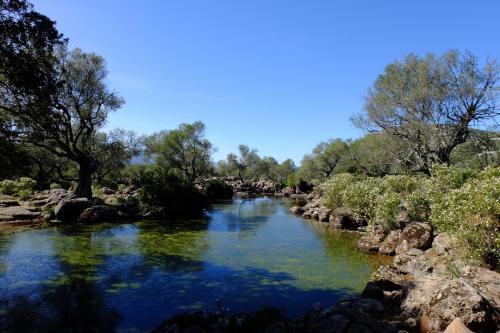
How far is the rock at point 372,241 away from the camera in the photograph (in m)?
21.7

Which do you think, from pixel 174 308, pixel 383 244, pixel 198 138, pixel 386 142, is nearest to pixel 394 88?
pixel 386 142

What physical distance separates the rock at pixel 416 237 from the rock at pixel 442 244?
26.6 inches

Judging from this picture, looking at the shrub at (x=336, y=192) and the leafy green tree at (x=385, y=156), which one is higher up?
the leafy green tree at (x=385, y=156)

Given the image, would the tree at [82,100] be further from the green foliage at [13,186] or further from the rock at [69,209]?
the green foliage at [13,186]

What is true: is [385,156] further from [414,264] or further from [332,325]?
[332,325]

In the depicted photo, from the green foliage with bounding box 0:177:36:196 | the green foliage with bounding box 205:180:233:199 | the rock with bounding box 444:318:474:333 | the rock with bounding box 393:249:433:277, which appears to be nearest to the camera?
the rock with bounding box 444:318:474:333

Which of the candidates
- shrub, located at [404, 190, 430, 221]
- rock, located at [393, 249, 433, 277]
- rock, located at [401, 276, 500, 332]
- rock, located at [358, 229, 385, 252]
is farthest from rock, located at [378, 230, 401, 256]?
rock, located at [401, 276, 500, 332]

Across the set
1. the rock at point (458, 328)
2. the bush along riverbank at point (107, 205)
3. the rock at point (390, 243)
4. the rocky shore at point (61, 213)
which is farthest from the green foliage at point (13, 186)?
the rock at point (458, 328)

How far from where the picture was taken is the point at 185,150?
7206cm

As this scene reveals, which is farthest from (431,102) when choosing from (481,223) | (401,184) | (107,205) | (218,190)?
(218,190)

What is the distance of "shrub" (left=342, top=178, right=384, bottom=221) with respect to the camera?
88.6 ft

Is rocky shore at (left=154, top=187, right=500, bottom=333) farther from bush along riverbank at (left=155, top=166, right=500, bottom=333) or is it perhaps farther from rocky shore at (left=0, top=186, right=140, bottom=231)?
rocky shore at (left=0, top=186, right=140, bottom=231)

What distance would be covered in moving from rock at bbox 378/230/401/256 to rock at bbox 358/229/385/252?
470 millimetres

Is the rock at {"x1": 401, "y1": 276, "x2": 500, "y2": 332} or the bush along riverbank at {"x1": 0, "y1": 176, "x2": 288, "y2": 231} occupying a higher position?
the bush along riverbank at {"x1": 0, "y1": 176, "x2": 288, "y2": 231}
